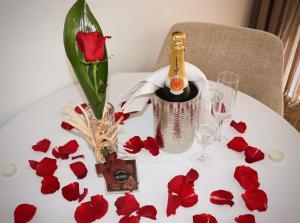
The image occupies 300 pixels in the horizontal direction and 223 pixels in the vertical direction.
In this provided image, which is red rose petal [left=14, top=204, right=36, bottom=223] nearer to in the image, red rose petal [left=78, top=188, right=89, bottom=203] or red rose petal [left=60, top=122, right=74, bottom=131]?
red rose petal [left=78, top=188, right=89, bottom=203]

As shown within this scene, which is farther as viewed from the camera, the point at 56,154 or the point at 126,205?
the point at 56,154

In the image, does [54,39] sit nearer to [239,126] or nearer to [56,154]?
[56,154]

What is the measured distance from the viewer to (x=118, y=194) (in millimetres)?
712

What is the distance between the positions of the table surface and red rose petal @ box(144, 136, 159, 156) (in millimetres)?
17

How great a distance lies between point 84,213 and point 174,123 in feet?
1.04

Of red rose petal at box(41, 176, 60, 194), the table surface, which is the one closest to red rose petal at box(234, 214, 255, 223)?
the table surface

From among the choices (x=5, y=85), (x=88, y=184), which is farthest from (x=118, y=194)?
(x=5, y=85)

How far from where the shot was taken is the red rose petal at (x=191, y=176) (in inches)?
28.5

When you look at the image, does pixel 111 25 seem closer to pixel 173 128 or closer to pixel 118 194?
pixel 173 128

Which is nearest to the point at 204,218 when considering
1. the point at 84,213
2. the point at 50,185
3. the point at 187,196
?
the point at 187,196

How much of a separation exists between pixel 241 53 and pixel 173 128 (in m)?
0.61

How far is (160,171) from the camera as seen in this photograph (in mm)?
762

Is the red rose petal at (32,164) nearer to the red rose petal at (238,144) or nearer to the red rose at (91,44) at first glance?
the red rose at (91,44)

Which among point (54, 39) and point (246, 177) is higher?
point (54, 39)
